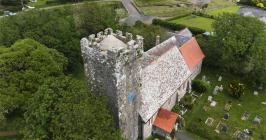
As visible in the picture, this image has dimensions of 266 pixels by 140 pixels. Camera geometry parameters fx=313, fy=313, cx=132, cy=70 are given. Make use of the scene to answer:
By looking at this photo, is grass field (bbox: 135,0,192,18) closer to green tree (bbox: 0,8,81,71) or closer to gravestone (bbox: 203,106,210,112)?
green tree (bbox: 0,8,81,71)

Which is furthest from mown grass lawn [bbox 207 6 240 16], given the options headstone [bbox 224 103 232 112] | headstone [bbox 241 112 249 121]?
headstone [bbox 241 112 249 121]

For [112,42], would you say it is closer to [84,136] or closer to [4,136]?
[84,136]

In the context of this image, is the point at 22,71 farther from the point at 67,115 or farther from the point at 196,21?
the point at 196,21

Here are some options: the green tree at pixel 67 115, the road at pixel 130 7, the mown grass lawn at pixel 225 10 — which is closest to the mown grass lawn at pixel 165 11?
the road at pixel 130 7

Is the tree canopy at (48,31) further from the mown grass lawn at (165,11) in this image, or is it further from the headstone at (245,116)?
the headstone at (245,116)

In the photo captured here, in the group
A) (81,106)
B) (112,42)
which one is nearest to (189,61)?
(112,42)

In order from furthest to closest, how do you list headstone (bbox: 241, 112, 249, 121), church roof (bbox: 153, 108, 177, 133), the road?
1. the road
2. headstone (bbox: 241, 112, 249, 121)
3. church roof (bbox: 153, 108, 177, 133)

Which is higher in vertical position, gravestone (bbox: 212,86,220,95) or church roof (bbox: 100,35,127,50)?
church roof (bbox: 100,35,127,50)
